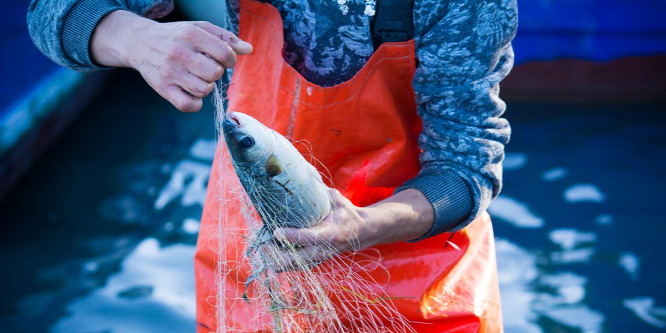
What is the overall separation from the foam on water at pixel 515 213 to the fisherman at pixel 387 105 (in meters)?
2.54

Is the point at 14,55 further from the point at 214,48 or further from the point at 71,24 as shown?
the point at 214,48

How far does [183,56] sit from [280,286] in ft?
2.37

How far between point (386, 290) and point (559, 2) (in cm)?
475

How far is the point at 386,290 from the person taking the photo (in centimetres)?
172

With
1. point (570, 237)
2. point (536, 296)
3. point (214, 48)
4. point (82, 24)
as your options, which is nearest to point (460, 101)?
point (214, 48)

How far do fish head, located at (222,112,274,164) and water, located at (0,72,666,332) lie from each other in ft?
8.01

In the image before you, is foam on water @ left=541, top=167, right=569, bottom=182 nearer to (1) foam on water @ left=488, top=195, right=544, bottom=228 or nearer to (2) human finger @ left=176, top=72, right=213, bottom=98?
(1) foam on water @ left=488, top=195, right=544, bottom=228

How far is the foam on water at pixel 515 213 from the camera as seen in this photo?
14.0ft

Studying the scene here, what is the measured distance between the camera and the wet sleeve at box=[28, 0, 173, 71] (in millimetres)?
1553

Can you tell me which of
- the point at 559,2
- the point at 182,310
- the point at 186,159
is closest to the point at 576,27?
the point at 559,2

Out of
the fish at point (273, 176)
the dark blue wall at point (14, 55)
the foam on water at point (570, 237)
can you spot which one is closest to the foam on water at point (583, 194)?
the foam on water at point (570, 237)

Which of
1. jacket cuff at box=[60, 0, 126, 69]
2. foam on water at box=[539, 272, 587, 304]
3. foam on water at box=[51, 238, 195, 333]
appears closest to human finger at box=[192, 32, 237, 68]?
jacket cuff at box=[60, 0, 126, 69]

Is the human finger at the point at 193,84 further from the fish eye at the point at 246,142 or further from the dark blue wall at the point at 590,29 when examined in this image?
the dark blue wall at the point at 590,29

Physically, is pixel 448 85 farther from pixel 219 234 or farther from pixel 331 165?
pixel 219 234
